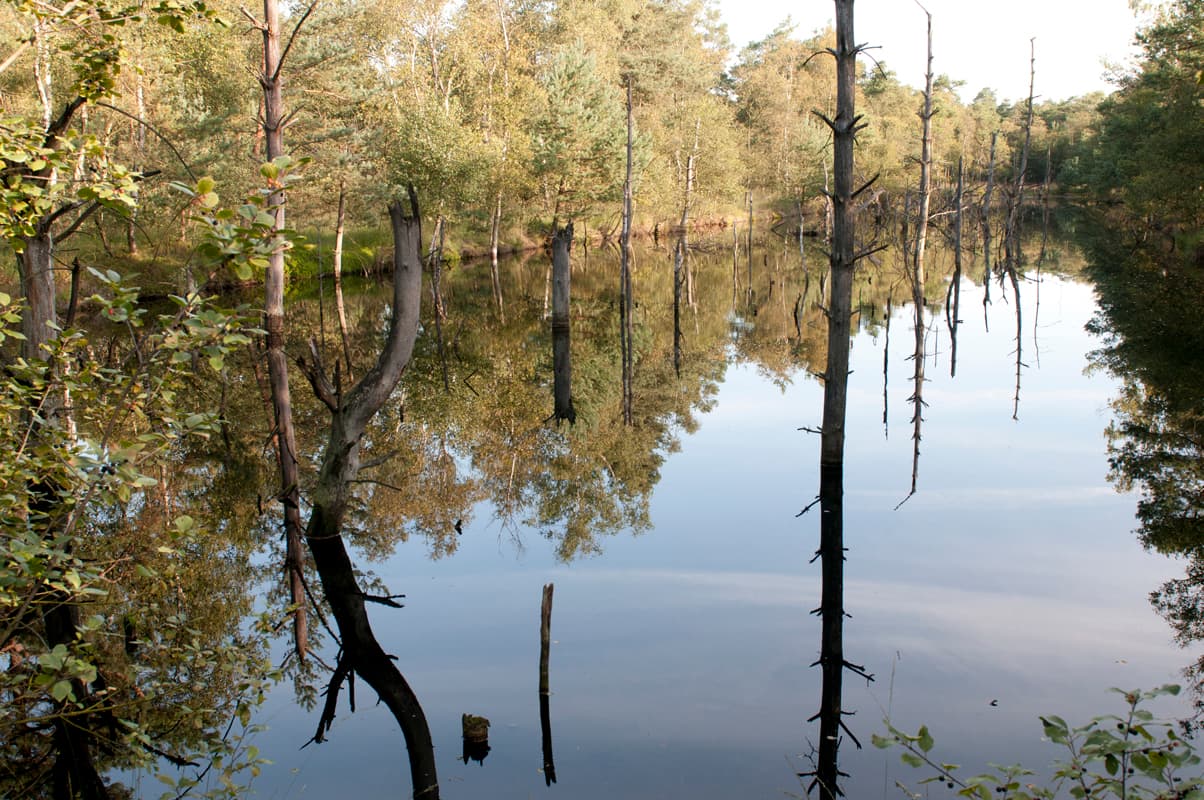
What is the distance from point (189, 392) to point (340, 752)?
43.7 ft

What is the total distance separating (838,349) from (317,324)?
19.3m

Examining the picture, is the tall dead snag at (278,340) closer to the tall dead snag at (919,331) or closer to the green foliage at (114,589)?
the green foliage at (114,589)

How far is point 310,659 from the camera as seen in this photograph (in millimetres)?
8141

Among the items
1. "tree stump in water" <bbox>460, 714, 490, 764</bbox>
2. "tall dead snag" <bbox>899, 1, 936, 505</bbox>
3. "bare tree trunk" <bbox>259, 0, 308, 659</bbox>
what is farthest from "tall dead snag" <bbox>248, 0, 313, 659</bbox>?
"tall dead snag" <bbox>899, 1, 936, 505</bbox>

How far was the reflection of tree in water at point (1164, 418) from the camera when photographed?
32.1 feet

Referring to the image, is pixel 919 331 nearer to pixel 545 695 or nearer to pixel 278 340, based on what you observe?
pixel 278 340

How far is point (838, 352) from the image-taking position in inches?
426

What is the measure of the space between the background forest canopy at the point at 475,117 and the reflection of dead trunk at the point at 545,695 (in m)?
Result: 3.86

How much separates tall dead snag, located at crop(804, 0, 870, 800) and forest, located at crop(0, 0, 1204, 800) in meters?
0.09

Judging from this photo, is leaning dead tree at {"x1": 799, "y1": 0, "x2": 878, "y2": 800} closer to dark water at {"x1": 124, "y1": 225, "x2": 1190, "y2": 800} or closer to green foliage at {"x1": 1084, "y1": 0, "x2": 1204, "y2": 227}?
dark water at {"x1": 124, "y1": 225, "x2": 1190, "y2": 800}

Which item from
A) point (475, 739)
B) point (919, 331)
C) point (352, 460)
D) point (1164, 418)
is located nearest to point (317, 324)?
point (919, 331)

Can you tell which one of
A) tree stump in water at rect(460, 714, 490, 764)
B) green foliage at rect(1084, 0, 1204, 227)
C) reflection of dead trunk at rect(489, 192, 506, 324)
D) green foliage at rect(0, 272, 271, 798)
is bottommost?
tree stump in water at rect(460, 714, 490, 764)

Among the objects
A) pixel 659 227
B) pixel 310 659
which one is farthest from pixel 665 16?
pixel 310 659

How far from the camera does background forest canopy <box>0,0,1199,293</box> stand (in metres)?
28.8
